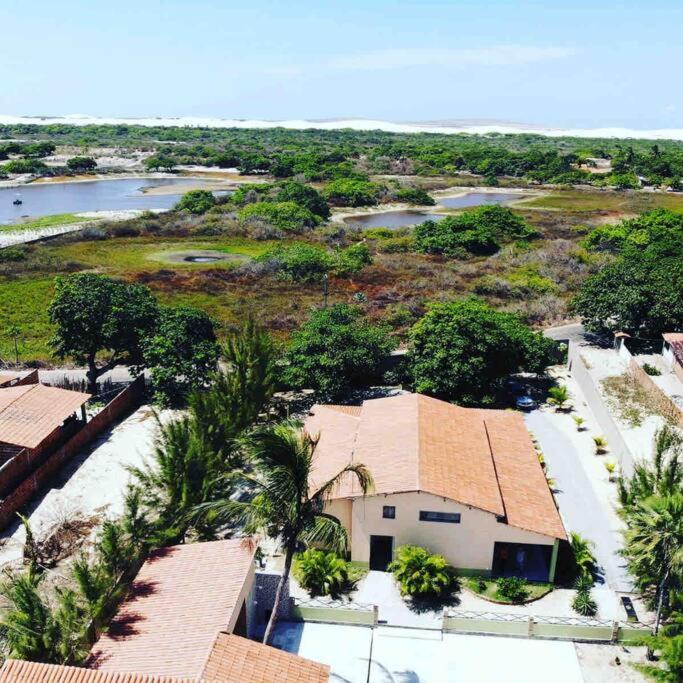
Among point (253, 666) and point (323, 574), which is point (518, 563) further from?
point (253, 666)

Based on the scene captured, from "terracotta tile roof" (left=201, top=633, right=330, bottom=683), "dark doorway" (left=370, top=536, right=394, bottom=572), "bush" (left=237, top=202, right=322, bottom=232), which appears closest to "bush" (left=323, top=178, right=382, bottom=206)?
"bush" (left=237, top=202, right=322, bottom=232)

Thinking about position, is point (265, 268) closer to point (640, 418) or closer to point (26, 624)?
point (640, 418)

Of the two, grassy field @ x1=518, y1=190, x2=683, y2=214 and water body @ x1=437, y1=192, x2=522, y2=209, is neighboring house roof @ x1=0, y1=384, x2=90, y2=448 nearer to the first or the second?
water body @ x1=437, y1=192, x2=522, y2=209

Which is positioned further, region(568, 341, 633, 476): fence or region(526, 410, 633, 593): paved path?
region(568, 341, 633, 476): fence

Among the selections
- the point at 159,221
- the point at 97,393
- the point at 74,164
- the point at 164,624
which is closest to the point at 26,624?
the point at 164,624

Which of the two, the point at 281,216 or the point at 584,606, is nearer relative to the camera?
the point at 584,606

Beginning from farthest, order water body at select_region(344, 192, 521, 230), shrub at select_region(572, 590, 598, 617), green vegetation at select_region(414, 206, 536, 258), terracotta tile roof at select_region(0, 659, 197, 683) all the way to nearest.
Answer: water body at select_region(344, 192, 521, 230) < green vegetation at select_region(414, 206, 536, 258) < shrub at select_region(572, 590, 598, 617) < terracotta tile roof at select_region(0, 659, 197, 683)

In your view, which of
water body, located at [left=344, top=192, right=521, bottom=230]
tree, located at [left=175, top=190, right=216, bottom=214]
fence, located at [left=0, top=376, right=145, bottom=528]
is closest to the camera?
fence, located at [left=0, top=376, right=145, bottom=528]

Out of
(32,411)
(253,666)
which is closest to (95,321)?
(32,411)
